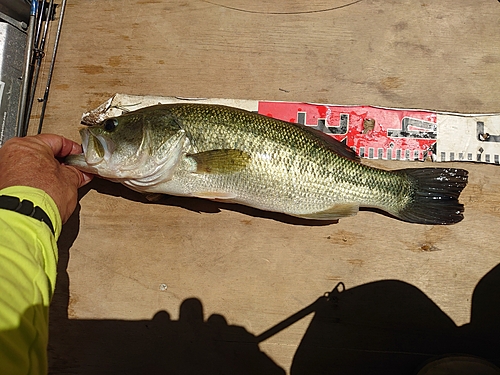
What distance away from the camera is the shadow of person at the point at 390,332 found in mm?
2076

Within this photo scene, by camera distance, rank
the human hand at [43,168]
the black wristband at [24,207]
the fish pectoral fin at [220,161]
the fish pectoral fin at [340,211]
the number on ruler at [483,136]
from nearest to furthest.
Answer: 1. the black wristband at [24,207]
2. the human hand at [43,168]
3. the fish pectoral fin at [220,161]
4. the fish pectoral fin at [340,211]
5. the number on ruler at [483,136]

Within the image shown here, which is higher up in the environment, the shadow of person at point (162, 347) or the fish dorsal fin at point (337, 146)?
the fish dorsal fin at point (337, 146)

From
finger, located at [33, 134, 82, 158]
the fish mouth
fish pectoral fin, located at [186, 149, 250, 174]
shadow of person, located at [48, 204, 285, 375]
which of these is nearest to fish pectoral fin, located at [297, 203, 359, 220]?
fish pectoral fin, located at [186, 149, 250, 174]

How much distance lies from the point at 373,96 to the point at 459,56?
2.08 ft

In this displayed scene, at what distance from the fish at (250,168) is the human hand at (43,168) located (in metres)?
0.10

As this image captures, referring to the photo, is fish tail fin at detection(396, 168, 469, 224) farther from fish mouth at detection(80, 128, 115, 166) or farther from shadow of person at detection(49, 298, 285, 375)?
fish mouth at detection(80, 128, 115, 166)

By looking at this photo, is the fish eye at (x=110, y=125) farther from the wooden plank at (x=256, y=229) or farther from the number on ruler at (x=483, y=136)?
the number on ruler at (x=483, y=136)

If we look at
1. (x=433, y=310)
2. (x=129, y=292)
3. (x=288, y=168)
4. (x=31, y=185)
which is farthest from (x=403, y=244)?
(x=31, y=185)

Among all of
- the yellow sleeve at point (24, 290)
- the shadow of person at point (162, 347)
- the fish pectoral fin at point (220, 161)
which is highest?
the fish pectoral fin at point (220, 161)

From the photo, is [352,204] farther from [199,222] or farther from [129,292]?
[129,292]

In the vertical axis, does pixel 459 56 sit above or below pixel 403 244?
above

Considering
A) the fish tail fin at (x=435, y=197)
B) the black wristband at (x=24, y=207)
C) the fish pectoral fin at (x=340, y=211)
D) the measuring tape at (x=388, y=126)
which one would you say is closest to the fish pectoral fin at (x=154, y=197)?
the measuring tape at (x=388, y=126)

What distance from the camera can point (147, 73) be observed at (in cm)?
238

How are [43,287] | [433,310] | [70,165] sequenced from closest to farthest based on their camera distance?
1. [43,287]
2. [70,165]
3. [433,310]
